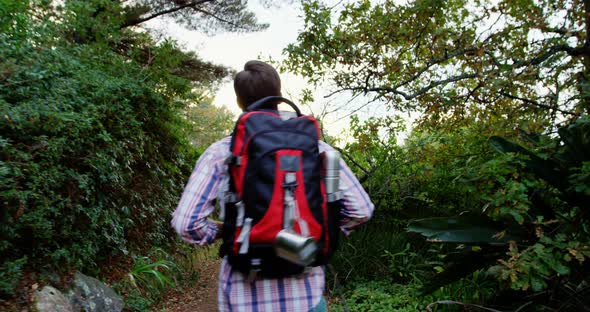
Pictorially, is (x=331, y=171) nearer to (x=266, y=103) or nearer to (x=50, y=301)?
(x=266, y=103)

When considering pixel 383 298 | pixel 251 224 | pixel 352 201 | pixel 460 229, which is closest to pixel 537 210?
pixel 460 229

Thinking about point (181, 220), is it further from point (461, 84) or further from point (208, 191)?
point (461, 84)

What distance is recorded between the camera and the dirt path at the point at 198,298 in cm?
544

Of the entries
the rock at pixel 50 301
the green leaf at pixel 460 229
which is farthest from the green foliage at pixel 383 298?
the rock at pixel 50 301

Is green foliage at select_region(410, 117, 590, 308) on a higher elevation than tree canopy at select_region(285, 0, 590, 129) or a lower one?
lower

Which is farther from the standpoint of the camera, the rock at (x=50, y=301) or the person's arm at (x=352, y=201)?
the rock at (x=50, y=301)

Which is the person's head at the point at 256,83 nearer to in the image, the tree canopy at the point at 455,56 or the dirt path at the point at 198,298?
the tree canopy at the point at 455,56

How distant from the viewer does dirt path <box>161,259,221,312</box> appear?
5.44 m

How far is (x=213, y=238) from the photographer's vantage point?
1.68 meters

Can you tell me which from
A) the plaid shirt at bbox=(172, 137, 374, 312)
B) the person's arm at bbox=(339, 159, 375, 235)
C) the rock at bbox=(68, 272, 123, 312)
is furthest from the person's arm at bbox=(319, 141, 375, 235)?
the rock at bbox=(68, 272, 123, 312)

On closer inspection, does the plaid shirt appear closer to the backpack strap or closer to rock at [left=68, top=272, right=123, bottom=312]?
the backpack strap

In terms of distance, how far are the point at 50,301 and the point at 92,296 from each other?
570mm

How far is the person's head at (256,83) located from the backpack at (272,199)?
7.7 inches

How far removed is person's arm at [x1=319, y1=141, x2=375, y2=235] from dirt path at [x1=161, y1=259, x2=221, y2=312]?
3.96 meters
